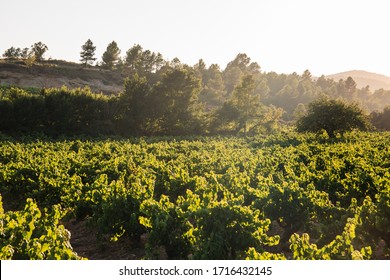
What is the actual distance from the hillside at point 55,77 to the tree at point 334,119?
48.2 meters

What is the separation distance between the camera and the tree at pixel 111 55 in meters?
92.3

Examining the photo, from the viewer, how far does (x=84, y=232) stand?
12781mm

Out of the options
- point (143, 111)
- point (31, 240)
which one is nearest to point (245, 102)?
point (143, 111)

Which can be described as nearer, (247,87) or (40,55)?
(247,87)

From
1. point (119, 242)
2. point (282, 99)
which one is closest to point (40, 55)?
point (282, 99)

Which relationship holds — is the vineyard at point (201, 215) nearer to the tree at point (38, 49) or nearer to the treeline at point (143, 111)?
the treeline at point (143, 111)

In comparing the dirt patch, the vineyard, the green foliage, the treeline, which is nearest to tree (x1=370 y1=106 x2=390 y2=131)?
the treeline

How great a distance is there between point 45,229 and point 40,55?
96772 millimetres

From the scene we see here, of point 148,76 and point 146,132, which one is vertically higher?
point 148,76

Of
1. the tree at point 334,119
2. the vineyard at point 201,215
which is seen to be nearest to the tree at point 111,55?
the tree at point 334,119

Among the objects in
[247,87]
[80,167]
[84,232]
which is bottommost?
[84,232]

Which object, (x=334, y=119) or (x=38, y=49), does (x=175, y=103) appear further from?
(x=38, y=49)

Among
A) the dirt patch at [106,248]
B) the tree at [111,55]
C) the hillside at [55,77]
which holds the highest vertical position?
the tree at [111,55]

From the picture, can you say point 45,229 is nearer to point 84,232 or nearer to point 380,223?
point 84,232
